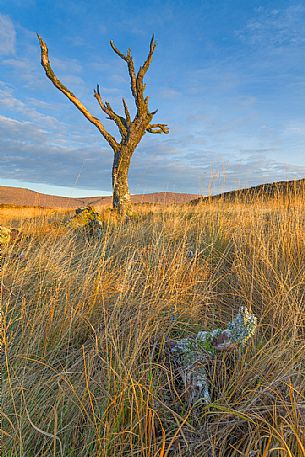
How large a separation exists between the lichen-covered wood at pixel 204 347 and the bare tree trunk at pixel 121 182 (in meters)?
Answer: 7.87

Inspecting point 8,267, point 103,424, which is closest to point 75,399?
point 103,424

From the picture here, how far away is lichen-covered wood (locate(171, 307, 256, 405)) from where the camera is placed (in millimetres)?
1586

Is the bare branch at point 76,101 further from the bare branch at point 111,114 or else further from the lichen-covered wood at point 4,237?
the lichen-covered wood at point 4,237

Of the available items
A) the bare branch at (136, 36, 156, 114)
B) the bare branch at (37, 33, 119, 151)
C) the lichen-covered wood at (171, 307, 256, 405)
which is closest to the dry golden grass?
the lichen-covered wood at (171, 307, 256, 405)

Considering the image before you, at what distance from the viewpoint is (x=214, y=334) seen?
178 centimetres

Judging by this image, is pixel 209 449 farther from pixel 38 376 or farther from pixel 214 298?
Answer: pixel 214 298

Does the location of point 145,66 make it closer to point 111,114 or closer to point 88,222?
point 111,114

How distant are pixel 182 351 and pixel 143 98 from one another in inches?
399

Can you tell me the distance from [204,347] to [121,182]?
28.0 feet

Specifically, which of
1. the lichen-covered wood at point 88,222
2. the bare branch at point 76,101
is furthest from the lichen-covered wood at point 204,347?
the bare branch at point 76,101

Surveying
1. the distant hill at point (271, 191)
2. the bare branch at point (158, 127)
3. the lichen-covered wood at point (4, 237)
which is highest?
the bare branch at point (158, 127)

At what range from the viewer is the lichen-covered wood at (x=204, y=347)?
1.59 metres

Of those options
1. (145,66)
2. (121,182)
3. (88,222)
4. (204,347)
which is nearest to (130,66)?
(145,66)

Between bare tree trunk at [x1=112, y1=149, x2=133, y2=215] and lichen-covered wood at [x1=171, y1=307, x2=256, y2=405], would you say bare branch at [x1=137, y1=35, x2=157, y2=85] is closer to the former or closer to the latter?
bare tree trunk at [x1=112, y1=149, x2=133, y2=215]
